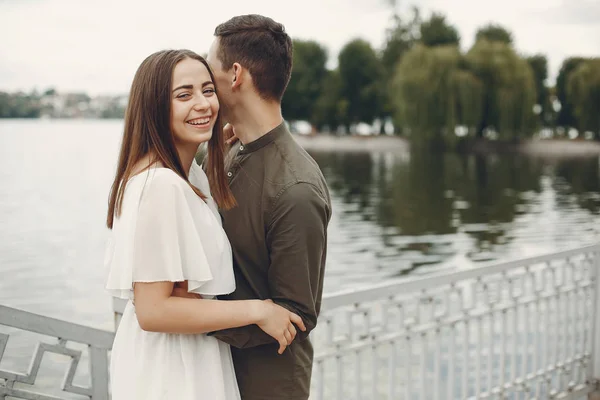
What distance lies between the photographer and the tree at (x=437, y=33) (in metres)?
54.6


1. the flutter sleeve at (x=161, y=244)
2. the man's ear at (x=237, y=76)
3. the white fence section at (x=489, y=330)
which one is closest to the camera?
the flutter sleeve at (x=161, y=244)

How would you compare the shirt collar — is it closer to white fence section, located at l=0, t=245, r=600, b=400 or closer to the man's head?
the man's head

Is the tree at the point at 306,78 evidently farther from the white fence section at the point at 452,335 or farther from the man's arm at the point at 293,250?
the man's arm at the point at 293,250

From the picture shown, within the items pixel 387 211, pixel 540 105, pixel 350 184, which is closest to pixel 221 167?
pixel 387 211

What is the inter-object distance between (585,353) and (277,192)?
9.67ft

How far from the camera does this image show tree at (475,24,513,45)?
54406 mm

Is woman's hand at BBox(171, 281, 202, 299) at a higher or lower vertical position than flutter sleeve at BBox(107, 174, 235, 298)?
lower

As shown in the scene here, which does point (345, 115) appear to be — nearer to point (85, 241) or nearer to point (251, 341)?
point (85, 241)

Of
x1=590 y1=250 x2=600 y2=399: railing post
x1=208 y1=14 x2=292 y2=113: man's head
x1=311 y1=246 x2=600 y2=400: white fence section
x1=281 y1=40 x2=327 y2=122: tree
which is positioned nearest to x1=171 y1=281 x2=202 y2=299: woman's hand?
x1=208 y1=14 x2=292 y2=113: man's head

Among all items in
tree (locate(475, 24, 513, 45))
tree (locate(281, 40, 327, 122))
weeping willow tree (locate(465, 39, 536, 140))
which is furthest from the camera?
tree (locate(281, 40, 327, 122))

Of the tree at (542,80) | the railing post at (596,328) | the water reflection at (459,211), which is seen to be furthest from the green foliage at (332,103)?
the railing post at (596,328)

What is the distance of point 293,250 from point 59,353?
32.9 inches

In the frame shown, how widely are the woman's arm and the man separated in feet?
0.21

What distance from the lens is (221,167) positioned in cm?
194
